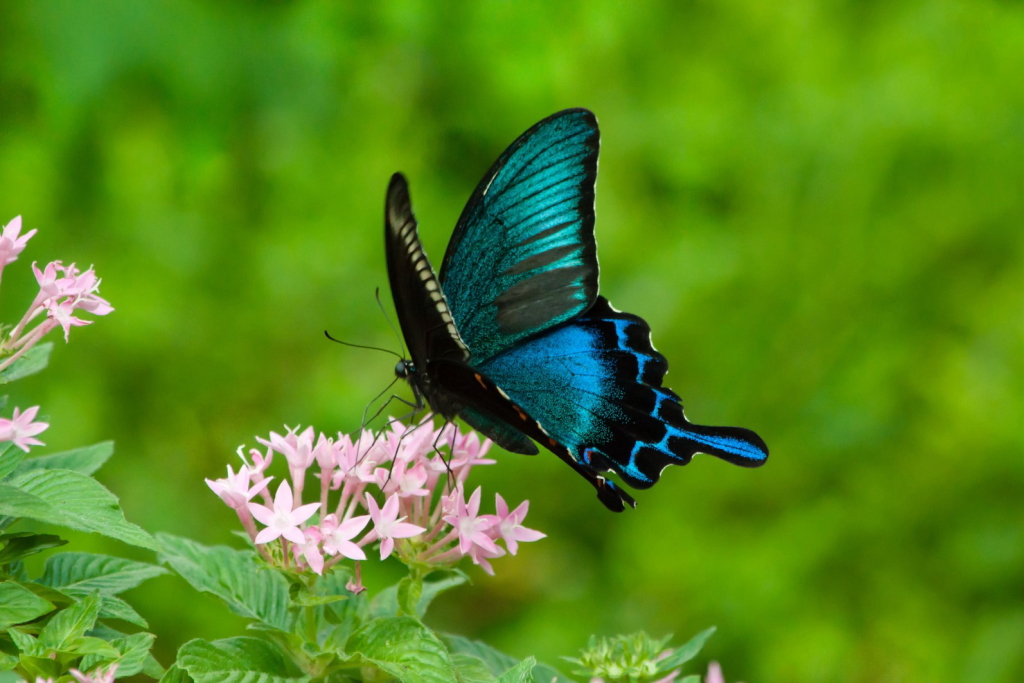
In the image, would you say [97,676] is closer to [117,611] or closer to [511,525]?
[117,611]

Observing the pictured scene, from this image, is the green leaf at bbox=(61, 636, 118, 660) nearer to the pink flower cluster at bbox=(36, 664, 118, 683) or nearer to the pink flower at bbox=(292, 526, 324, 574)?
the pink flower cluster at bbox=(36, 664, 118, 683)

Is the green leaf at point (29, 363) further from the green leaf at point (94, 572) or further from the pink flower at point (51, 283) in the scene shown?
the green leaf at point (94, 572)

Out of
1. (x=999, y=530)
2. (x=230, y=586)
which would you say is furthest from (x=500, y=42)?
(x=230, y=586)

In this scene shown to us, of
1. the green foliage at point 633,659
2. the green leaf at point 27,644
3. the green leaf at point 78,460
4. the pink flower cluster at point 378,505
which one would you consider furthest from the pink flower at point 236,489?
the green foliage at point 633,659

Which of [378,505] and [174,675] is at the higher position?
[378,505]

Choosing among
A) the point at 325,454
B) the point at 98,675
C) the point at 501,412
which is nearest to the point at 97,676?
the point at 98,675
